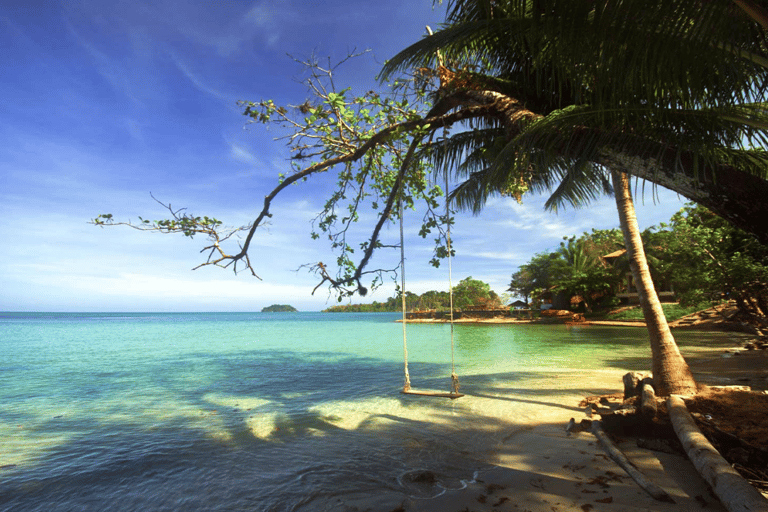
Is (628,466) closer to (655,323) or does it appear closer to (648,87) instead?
(655,323)

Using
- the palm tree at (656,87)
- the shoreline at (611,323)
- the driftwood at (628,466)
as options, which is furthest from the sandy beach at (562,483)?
the shoreline at (611,323)

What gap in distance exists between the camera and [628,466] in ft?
10.7

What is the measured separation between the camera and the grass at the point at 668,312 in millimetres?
21781

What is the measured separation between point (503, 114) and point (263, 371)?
10272 millimetres

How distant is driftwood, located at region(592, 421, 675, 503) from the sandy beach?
0.15 ft

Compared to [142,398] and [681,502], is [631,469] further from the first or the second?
[142,398]

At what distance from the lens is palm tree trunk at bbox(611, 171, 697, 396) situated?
4988mm

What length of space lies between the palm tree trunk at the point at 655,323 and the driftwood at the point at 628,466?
4.37 feet

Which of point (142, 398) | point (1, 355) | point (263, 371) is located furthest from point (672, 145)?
point (1, 355)

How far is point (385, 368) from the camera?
38.0 ft

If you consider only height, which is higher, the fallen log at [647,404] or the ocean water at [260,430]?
the fallen log at [647,404]

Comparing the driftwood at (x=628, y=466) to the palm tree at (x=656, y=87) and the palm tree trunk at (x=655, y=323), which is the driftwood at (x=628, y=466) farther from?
the palm tree at (x=656, y=87)

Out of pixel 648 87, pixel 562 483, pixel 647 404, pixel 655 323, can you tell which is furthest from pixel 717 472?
pixel 655 323

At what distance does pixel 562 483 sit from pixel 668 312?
24685 mm
